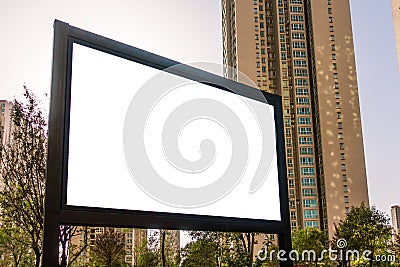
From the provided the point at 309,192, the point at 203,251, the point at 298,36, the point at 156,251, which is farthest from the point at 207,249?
the point at 298,36

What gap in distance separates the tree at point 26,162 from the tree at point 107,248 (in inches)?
131

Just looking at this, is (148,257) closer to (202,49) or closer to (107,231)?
(107,231)

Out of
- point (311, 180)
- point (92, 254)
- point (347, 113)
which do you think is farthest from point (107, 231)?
point (347, 113)

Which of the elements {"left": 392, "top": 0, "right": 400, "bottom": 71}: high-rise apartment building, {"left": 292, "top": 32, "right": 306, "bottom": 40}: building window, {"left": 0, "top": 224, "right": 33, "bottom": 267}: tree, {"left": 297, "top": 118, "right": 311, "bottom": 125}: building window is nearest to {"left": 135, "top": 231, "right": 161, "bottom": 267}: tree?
{"left": 0, "top": 224, "right": 33, "bottom": 267}: tree

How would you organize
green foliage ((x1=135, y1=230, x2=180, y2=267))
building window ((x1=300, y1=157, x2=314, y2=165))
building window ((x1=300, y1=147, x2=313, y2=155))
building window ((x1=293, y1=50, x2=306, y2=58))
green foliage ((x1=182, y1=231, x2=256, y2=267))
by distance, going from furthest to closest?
building window ((x1=293, y1=50, x2=306, y2=58)) → building window ((x1=300, y1=147, x2=313, y2=155)) → building window ((x1=300, y1=157, x2=314, y2=165)) → green foliage ((x1=135, y1=230, x2=180, y2=267)) → green foliage ((x1=182, y1=231, x2=256, y2=267))

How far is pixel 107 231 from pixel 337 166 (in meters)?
13.4

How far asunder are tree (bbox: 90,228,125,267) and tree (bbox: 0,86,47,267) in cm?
333

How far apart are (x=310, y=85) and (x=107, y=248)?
14673 millimetres

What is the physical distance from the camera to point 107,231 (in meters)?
9.72

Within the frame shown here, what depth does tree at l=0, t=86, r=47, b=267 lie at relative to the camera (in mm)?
6051

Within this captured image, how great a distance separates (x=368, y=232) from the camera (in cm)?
1074

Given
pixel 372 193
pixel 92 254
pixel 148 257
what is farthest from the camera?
pixel 372 193

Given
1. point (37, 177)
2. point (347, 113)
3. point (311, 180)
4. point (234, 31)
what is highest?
point (234, 31)

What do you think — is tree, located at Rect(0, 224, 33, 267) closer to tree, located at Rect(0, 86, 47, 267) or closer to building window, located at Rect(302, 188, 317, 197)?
tree, located at Rect(0, 86, 47, 267)
